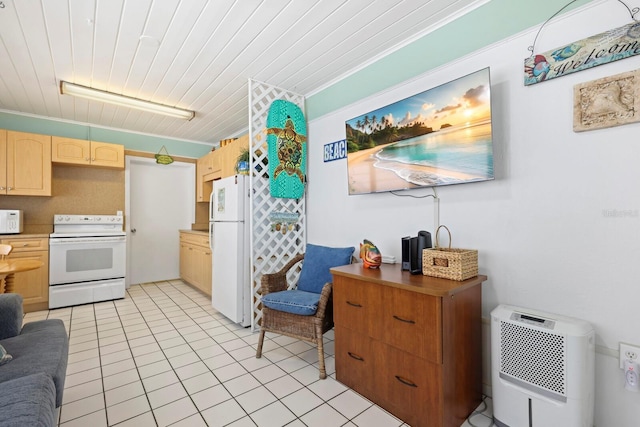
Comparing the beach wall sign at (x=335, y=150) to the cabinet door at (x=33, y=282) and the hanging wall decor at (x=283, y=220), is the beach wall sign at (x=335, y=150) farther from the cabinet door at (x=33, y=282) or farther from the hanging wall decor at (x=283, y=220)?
the cabinet door at (x=33, y=282)

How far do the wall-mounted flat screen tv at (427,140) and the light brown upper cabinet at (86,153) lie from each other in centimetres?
379

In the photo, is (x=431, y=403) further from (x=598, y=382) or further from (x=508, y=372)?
(x=598, y=382)

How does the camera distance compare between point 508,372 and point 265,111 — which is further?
point 265,111

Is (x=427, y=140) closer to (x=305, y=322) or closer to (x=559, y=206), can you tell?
(x=559, y=206)

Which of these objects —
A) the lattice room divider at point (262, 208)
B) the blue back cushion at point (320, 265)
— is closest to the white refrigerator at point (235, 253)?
the lattice room divider at point (262, 208)

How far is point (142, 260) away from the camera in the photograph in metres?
4.98

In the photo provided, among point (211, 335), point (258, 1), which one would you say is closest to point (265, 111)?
point (258, 1)

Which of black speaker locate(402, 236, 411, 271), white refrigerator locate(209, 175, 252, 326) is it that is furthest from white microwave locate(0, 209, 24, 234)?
black speaker locate(402, 236, 411, 271)

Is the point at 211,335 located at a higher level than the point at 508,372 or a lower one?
lower

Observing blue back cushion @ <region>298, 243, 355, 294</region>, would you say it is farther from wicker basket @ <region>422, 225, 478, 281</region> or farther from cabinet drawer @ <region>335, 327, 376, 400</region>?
wicker basket @ <region>422, 225, 478, 281</region>

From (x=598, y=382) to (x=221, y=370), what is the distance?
2.31 metres

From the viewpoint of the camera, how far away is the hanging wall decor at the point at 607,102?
135cm

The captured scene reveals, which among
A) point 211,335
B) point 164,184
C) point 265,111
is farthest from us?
point 164,184

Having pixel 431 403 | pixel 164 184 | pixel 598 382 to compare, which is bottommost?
pixel 431 403
